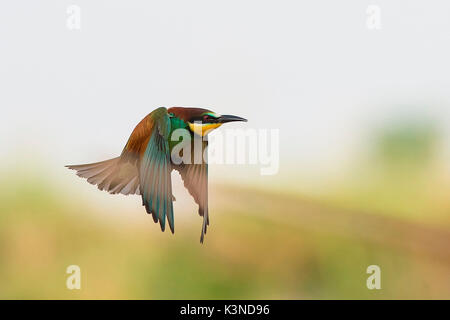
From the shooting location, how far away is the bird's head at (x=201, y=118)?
1586 millimetres

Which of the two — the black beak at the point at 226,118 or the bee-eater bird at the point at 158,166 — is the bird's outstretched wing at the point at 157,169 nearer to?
the bee-eater bird at the point at 158,166

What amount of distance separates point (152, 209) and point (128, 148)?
0.27 m

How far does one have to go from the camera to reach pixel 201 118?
1598 mm

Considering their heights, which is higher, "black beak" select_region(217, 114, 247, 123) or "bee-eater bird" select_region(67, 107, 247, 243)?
"black beak" select_region(217, 114, 247, 123)

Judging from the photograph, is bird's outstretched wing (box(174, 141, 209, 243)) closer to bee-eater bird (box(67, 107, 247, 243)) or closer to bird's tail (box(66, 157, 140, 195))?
bee-eater bird (box(67, 107, 247, 243))

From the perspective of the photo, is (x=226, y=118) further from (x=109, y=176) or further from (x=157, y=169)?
(x=109, y=176)

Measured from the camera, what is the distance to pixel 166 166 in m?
1.47

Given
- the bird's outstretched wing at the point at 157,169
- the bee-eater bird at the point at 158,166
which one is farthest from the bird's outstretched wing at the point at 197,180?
the bird's outstretched wing at the point at 157,169

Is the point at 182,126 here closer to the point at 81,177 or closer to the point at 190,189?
the point at 190,189

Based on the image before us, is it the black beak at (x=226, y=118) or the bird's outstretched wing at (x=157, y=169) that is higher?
the black beak at (x=226, y=118)

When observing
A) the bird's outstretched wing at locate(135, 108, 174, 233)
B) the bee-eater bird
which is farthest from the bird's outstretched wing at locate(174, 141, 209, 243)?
the bird's outstretched wing at locate(135, 108, 174, 233)

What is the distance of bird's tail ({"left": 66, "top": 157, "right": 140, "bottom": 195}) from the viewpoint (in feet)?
5.35

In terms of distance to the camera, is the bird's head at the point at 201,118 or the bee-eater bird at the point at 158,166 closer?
the bee-eater bird at the point at 158,166

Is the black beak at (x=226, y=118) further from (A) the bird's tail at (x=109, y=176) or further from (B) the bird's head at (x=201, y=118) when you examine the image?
(A) the bird's tail at (x=109, y=176)
